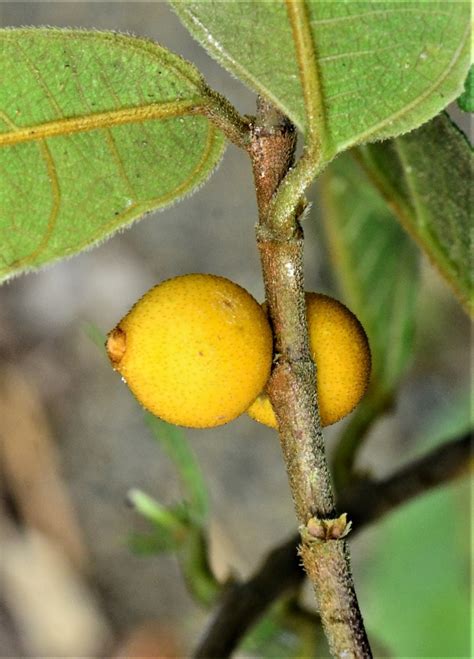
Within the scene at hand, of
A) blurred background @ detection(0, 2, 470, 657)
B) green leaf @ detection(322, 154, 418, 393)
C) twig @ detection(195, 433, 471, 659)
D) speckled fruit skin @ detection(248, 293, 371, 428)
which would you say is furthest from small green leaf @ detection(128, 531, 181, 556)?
blurred background @ detection(0, 2, 470, 657)

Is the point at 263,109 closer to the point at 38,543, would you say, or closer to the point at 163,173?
the point at 163,173

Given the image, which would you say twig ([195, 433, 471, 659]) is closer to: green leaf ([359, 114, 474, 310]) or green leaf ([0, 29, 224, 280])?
green leaf ([359, 114, 474, 310])

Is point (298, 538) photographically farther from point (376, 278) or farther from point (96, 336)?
point (376, 278)

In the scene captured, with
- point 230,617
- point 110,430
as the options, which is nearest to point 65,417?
point 110,430

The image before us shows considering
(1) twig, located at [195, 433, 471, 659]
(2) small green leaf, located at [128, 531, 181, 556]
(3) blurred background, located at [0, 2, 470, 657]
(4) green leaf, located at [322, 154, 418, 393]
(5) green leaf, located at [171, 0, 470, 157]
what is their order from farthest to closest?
1. (3) blurred background, located at [0, 2, 470, 657]
2. (4) green leaf, located at [322, 154, 418, 393]
3. (2) small green leaf, located at [128, 531, 181, 556]
4. (1) twig, located at [195, 433, 471, 659]
5. (5) green leaf, located at [171, 0, 470, 157]

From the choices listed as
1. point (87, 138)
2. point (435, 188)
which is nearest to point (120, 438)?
point (435, 188)

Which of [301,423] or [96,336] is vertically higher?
[301,423]
